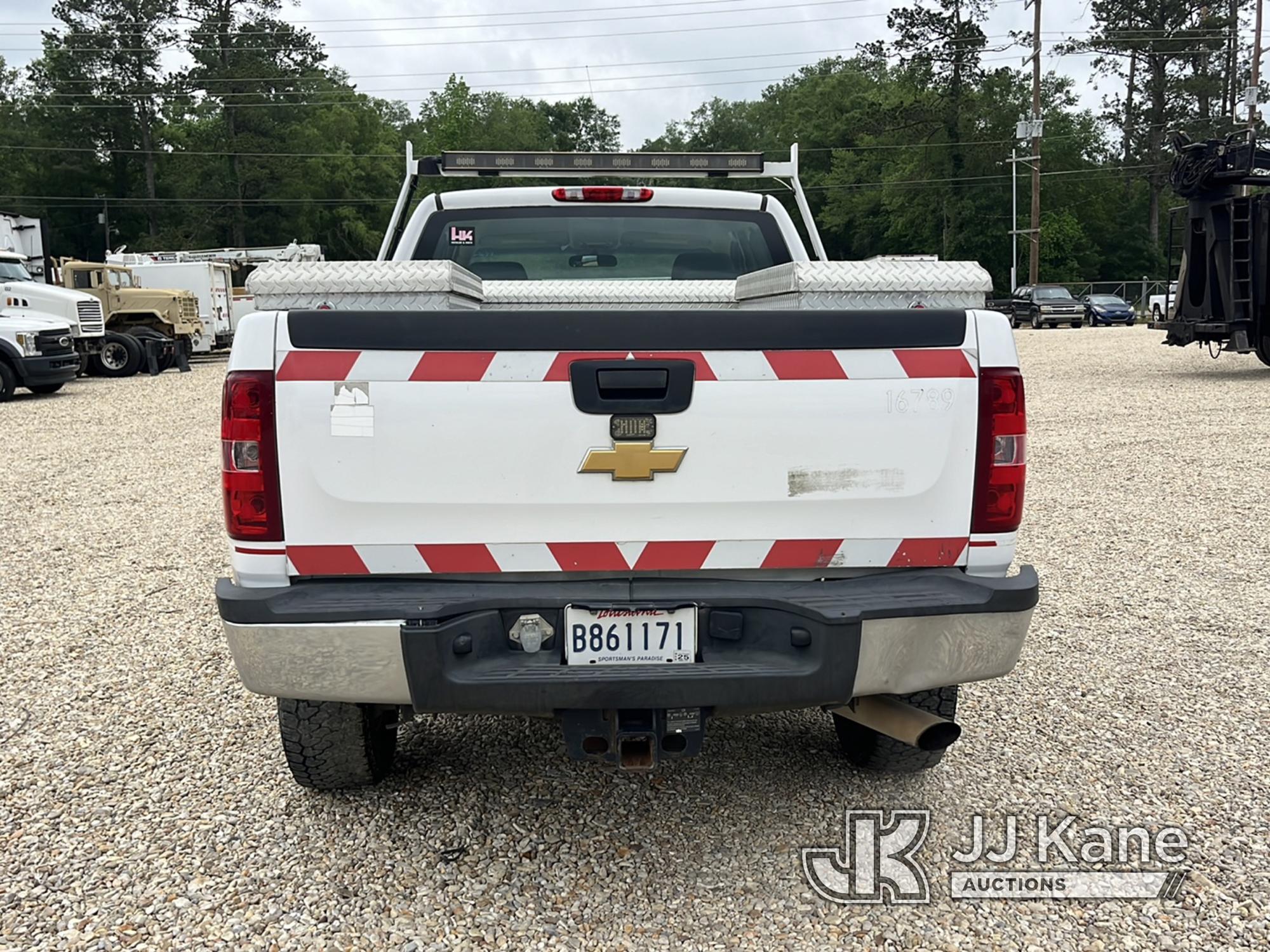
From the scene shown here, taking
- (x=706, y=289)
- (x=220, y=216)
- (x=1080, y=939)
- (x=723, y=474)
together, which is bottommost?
(x=1080, y=939)

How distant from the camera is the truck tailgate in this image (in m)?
2.73

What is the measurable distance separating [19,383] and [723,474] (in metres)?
18.2

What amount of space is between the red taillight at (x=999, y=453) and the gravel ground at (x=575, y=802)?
1.03m

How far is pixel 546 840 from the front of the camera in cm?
330

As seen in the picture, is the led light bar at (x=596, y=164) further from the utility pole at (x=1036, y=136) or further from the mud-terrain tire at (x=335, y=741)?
the utility pole at (x=1036, y=136)

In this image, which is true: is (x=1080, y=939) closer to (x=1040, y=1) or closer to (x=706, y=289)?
(x=706, y=289)

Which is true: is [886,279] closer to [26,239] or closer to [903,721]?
[903,721]

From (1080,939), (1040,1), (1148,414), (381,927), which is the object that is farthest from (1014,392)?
(1040,1)

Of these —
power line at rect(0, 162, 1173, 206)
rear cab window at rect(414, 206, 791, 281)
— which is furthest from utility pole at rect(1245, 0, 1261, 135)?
rear cab window at rect(414, 206, 791, 281)

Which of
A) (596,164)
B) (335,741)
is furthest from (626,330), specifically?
(596,164)

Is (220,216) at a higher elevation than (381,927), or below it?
higher

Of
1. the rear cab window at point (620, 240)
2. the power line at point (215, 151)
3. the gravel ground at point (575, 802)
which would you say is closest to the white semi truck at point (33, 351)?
the gravel ground at point (575, 802)

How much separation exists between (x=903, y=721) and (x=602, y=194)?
3079 millimetres

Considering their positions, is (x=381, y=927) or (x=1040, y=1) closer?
(x=381, y=927)
